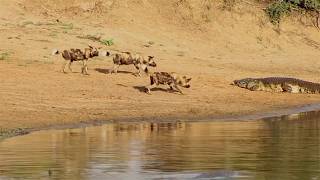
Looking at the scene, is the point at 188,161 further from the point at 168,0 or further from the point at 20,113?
the point at 168,0

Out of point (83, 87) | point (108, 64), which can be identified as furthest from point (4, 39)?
point (83, 87)

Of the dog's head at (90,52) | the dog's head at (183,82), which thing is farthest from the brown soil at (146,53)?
the dog's head at (90,52)

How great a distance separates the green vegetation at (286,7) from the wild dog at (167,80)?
63.7 ft

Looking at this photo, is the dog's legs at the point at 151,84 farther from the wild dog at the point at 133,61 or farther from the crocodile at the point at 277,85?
the crocodile at the point at 277,85

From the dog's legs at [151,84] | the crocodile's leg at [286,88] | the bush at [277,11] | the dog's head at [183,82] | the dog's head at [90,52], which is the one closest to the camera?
the dog's legs at [151,84]

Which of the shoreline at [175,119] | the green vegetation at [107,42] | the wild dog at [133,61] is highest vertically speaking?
the green vegetation at [107,42]

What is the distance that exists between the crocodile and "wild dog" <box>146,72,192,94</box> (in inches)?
154

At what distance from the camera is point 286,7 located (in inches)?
1898

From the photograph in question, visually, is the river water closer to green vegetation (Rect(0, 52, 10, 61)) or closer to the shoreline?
the shoreline

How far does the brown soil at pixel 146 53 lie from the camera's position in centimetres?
2472

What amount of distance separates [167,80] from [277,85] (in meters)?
5.64

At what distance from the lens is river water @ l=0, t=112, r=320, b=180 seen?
13539 mm

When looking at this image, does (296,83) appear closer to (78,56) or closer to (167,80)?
(167,80)

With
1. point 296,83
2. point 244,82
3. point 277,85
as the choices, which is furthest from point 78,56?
point 296,83
